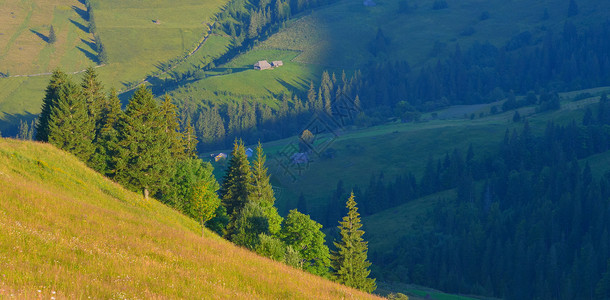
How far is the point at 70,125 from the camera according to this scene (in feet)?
236

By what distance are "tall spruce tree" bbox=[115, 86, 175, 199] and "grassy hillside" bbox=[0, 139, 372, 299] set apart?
2423 centimetres

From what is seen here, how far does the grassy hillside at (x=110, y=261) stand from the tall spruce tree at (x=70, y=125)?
3273 cm

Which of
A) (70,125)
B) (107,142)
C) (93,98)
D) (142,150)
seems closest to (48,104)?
(70,125)

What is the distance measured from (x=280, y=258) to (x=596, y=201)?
150 metres

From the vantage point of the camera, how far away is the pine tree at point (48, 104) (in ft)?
244

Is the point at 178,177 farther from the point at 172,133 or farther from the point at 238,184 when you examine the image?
the point at 238,184

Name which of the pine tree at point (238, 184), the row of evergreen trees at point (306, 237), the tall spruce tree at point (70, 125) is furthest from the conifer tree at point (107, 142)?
the pine tree at point (238, 184)

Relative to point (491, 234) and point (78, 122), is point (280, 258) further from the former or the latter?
point (491, 234)

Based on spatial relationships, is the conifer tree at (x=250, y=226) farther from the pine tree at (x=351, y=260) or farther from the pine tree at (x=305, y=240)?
the pine tree at (x=351, y=260)

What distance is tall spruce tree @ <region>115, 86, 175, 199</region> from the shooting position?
2525 inches

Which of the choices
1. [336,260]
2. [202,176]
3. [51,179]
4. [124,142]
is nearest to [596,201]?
[336,260]

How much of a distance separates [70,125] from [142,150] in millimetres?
13552

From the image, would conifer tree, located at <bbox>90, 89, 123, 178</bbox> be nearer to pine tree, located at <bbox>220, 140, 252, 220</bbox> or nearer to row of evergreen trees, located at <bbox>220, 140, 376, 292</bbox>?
row of evergreen trees, located at <bbox>220, 140, 376, 292</bbox>

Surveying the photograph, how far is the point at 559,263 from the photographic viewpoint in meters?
158
